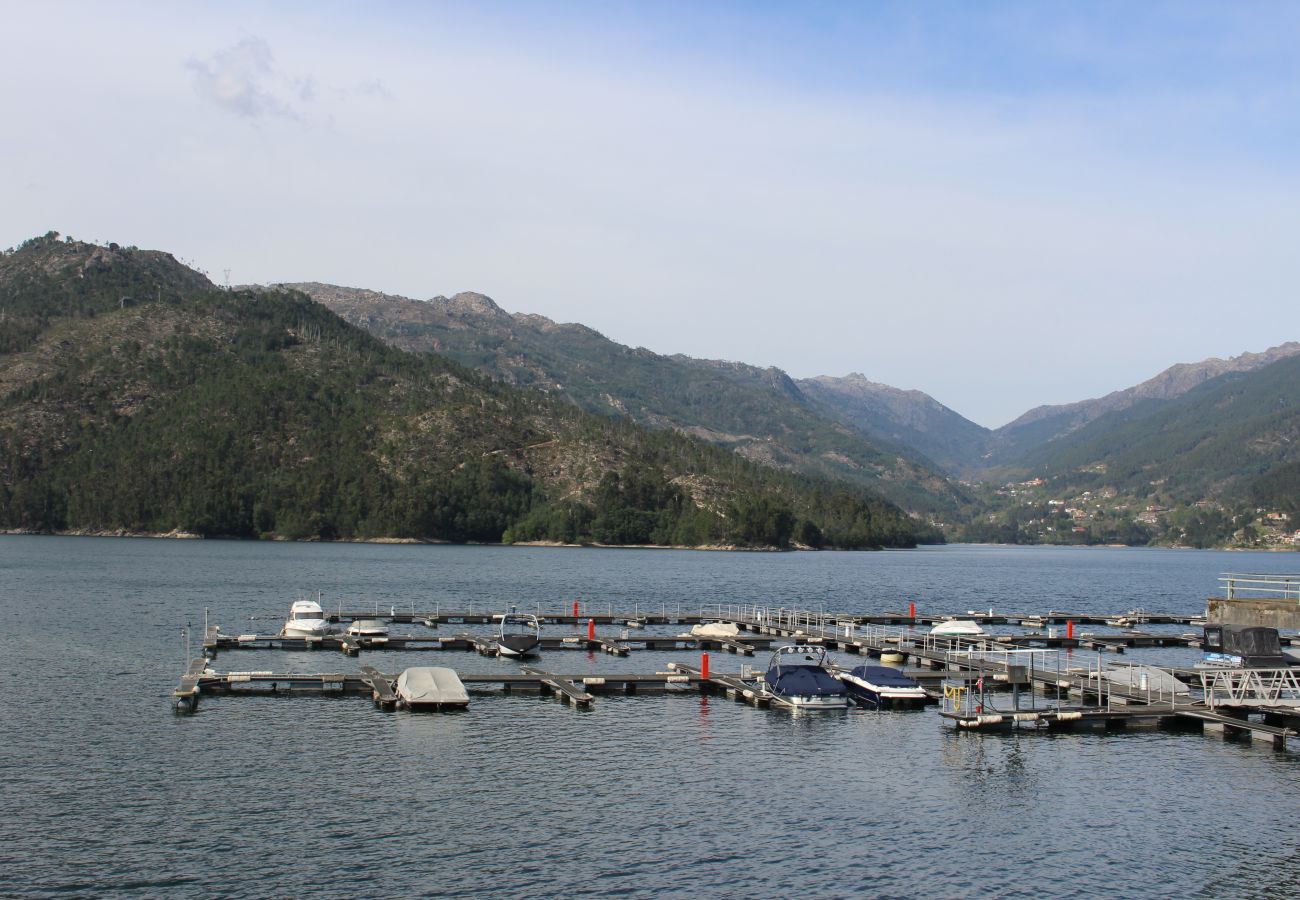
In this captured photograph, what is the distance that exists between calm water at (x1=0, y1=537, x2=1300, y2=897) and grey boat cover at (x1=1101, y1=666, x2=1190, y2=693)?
7.12m

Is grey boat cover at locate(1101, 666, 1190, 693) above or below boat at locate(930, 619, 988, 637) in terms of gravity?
below

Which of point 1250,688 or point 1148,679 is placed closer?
point 1250,688

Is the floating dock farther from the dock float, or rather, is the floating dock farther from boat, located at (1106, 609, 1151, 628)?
boat, located at (1106, 609, 1151, 628)

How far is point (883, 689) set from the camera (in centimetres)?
6556

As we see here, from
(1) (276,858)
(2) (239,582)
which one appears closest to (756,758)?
(1) (276,858)

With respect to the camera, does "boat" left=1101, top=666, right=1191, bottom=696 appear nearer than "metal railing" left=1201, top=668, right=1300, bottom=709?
No

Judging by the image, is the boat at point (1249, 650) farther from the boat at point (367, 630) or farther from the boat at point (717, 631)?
the boat at point (367, 630)

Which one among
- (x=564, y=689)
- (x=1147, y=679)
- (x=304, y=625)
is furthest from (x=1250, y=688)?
(x=304, y=625)

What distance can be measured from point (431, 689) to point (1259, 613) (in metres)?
52.2

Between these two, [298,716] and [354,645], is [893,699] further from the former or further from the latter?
[354,645]

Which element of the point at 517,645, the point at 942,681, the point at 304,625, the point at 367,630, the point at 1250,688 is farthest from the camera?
the point at 367,630

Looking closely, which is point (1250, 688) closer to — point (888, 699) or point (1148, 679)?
point (1148, 679)

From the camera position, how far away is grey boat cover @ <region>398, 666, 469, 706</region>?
59875 millimetres

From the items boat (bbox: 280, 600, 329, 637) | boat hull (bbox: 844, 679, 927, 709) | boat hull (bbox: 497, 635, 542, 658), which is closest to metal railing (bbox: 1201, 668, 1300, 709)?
boat hull (bbox: 844, 679, 927, 709)
